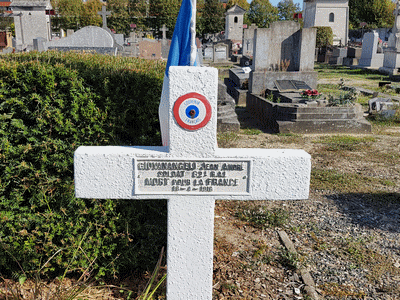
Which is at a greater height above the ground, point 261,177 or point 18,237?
point 261,177

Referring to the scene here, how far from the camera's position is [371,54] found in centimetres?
2291

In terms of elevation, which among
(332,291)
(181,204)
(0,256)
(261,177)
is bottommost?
(332,291)

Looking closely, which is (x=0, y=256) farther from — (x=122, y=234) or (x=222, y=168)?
(x=222, y=168)

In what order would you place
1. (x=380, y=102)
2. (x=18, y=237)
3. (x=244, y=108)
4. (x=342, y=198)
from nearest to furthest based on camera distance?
1. (x=18, y=237)
2. (x=342, y=198)
3. (x=380, y=102)
4. (x=244, y=108)

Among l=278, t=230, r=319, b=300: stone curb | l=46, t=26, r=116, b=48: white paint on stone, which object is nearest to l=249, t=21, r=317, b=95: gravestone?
l=46, t=26, r=116, b=48: white paint on stone

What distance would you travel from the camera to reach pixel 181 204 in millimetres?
2373

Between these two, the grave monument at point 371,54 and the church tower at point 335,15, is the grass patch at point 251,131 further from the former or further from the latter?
the church tower at point 335,15

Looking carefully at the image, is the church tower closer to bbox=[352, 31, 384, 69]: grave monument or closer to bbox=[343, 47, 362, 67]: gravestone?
bbox=[343, 47, 362, 67]: gravestone

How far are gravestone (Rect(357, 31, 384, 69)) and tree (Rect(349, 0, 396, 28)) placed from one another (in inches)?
1441

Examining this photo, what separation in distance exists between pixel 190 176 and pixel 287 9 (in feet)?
216

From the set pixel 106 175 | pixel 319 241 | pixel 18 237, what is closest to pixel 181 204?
pixel 106 175

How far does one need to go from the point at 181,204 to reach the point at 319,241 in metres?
2.07

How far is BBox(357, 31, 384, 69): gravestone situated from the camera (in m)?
22.7

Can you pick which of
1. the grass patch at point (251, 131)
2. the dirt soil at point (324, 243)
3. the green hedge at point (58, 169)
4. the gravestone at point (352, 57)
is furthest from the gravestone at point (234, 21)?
the green hedge at point (58, 169)
